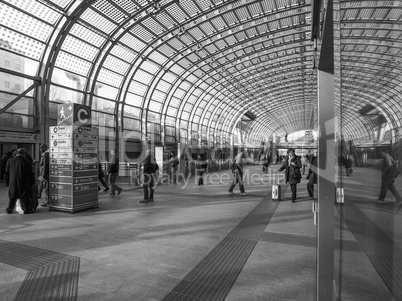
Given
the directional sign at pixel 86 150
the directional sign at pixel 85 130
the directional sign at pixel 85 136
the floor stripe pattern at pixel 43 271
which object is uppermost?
the directional sign at pixel 85 130

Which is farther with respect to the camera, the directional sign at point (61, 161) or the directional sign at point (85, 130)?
the directional sign at point (85, 130)

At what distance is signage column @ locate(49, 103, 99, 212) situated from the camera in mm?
7056

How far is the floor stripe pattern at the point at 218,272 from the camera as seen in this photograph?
2.87m

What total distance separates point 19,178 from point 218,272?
5.84m

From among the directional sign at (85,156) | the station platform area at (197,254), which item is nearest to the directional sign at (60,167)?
the directional sign at (85,156)

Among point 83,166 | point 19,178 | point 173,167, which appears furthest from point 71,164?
point 173,167

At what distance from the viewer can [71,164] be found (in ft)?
23.4

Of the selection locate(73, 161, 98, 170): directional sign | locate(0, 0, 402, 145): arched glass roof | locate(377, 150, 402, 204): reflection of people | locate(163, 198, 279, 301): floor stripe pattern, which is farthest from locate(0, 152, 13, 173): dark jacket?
locate(377, 150, 402, 204): reflection of people

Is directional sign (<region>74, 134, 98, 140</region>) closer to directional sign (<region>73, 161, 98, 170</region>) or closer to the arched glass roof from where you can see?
directional sign (<region>73, 161, 98, 170</region>)

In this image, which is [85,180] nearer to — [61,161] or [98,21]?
[61,161]

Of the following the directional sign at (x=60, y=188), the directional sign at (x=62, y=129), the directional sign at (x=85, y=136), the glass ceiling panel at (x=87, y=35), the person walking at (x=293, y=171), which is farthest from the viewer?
the glass ceiling panel at (x=87, y=35)

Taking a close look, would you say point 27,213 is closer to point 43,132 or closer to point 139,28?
point 43,132

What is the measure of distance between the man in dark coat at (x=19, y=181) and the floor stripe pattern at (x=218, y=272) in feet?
17.2

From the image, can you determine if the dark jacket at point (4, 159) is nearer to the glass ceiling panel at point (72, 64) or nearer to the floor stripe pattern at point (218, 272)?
the glass ceiling panel at point (72, 64)
